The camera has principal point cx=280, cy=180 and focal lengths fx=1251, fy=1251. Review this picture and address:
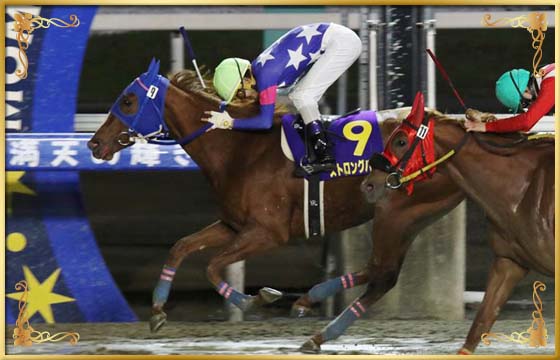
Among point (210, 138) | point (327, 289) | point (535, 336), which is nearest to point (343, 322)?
point (327, 289)

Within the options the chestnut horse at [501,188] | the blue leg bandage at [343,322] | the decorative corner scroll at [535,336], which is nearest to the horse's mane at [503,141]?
the chestnut horse at [501,188]

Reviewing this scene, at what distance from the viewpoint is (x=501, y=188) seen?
21.9ft

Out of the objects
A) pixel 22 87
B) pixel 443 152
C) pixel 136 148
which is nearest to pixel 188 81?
pixel 136 148

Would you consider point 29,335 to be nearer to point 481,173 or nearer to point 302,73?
point 302,73

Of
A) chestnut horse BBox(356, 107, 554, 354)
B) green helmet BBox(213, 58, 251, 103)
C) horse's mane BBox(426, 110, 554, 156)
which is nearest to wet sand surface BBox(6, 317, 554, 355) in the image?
chestnut horse BBox(356, 107, 554, 354)

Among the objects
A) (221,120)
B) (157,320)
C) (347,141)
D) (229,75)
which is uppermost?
(229,75)

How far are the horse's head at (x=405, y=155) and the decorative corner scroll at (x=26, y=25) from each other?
8.26 feet

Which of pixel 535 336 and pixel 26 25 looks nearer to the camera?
pixel 535 336

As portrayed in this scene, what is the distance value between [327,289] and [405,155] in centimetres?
112

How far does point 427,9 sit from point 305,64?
1.15 metres

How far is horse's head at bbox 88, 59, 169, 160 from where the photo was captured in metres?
7.51

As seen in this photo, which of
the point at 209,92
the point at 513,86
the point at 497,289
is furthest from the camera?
the point at 209,92

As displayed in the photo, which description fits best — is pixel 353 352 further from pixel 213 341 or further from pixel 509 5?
pixel 509 5

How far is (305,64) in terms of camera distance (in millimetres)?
7375
